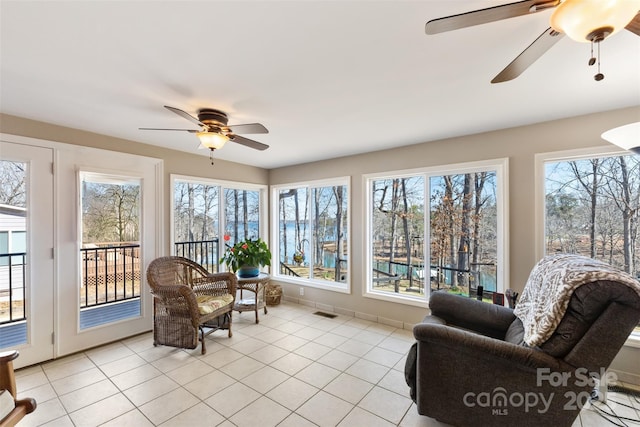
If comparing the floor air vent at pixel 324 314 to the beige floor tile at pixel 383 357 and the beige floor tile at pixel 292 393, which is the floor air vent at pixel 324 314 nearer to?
the beige floor tile at pixel 383 357

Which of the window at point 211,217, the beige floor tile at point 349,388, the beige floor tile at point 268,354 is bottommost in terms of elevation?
the beige floor tile at point 268,354

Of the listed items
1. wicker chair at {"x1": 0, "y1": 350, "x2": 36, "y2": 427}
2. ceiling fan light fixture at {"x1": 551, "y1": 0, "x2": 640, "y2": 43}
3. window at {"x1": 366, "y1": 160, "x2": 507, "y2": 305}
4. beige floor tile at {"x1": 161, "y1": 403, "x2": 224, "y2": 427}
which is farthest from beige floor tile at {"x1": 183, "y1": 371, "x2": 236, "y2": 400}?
ceiling fan light fixture at {"x1": 551, "y1": 0, "x2": 640, "y2": 43}

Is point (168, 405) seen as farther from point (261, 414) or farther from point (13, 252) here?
point (13, 252)

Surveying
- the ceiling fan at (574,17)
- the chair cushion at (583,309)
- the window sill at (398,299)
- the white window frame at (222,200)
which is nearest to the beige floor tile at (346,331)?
the window sill at (398,299)

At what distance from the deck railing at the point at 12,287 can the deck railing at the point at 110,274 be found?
545 mm

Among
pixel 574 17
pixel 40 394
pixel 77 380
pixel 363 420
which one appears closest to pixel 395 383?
pixel 363 420

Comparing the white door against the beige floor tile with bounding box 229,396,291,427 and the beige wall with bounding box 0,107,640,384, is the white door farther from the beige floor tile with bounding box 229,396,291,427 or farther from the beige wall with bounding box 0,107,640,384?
the beige floor tile with bounding box 229,396,291,427

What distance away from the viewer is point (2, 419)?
4.39 ft

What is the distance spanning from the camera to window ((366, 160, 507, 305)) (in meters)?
3.00

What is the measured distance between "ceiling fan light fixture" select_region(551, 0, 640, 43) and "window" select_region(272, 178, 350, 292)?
3.16 meters

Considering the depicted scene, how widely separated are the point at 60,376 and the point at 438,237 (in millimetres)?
4062

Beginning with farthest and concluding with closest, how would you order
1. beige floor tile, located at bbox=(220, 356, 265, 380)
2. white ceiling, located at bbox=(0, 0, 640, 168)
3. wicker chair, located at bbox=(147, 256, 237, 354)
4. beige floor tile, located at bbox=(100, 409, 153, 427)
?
wicker chair, located at bbox=(147, 256, 237, 354) < beige floor tile, located at bbox=(220, 356, 265, 380) < beige floor tile, located at bbox=(100, 409, 153, 427) < white ceiling, located at bbox=(0, 0, 640, 168)

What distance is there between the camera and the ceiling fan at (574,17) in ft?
2.82

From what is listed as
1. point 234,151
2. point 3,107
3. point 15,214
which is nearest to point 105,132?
point 3,107
